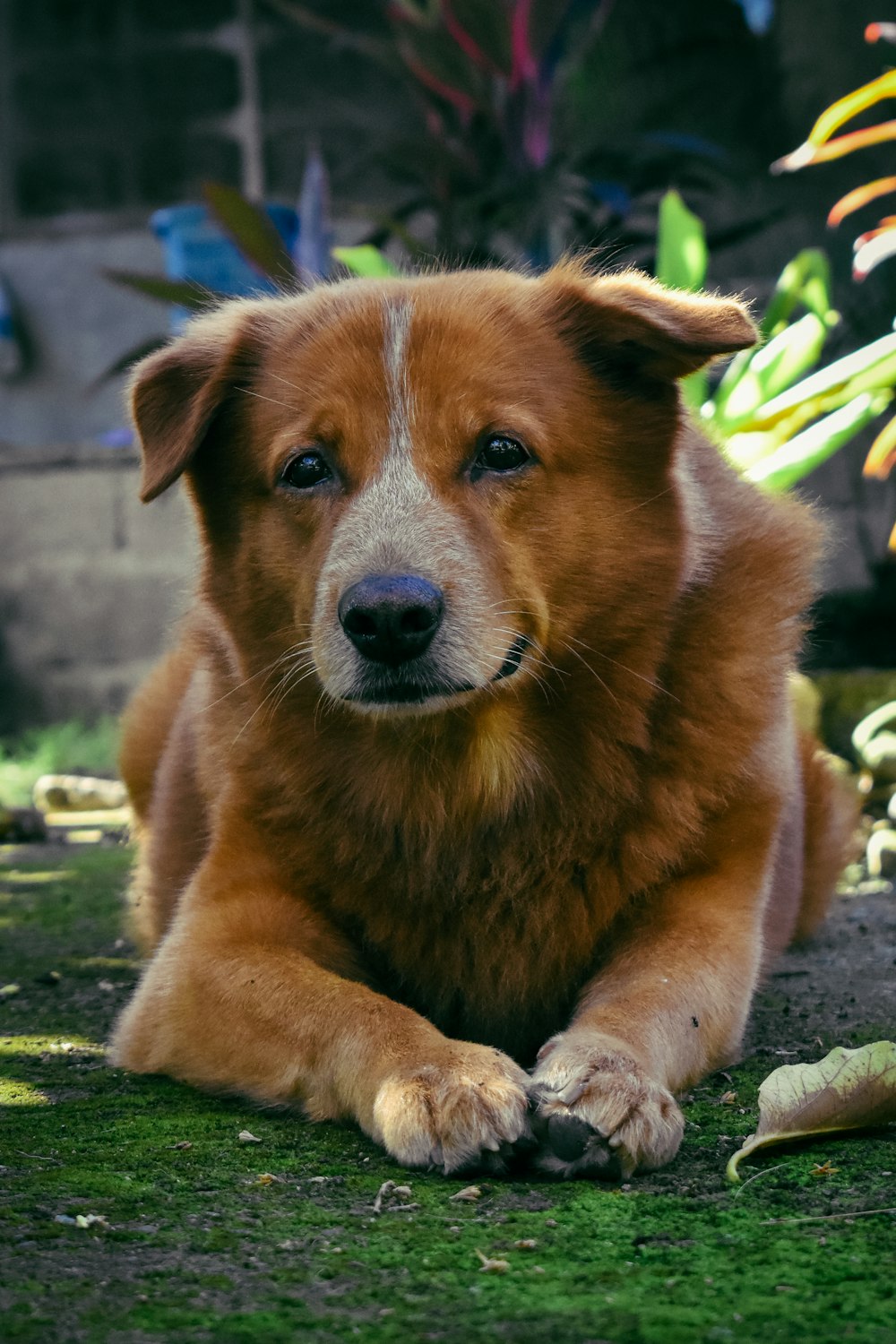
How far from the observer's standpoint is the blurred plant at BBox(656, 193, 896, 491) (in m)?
5.27

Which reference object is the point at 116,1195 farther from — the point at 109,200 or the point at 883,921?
the point at 109,200

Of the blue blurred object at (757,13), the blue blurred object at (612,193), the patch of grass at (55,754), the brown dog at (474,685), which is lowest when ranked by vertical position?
the patch of grass at (55,754)

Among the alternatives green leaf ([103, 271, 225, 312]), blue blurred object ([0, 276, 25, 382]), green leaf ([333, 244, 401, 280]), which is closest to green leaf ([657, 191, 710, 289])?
green leaf ([333, 244, 401, 280])

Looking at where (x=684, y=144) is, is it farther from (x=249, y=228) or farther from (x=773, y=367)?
(x=249, y=228)

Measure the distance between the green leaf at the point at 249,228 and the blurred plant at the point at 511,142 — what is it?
65cm

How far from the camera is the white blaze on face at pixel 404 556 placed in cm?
237

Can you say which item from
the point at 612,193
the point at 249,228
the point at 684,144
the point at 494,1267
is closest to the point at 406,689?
the point at 494,1267

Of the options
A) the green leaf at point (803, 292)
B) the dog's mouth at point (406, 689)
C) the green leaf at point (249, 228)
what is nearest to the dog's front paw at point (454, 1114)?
the dog's mouth at point (406, 689)

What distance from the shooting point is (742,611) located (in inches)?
108

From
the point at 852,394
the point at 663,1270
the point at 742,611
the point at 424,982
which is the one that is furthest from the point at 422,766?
the point at 852,394

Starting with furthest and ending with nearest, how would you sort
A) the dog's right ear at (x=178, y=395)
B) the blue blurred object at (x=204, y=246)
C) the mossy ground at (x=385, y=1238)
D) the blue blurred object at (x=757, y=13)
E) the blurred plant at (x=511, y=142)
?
1. the blue blurred object at (x=204, y=246)
2. the blue blurred object at (x=757, y=13)
3. the blurred plant at (x=511, y=142)
4. the dog's right ear at (x=178, y=395)
5. the mossy ground at (x=385, y=1238)

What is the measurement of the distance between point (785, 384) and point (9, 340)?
16.0 feet

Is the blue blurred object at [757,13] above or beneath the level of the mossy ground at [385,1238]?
above

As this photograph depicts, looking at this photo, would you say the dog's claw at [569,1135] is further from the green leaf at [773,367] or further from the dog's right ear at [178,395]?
the green leaf at [773,367]
